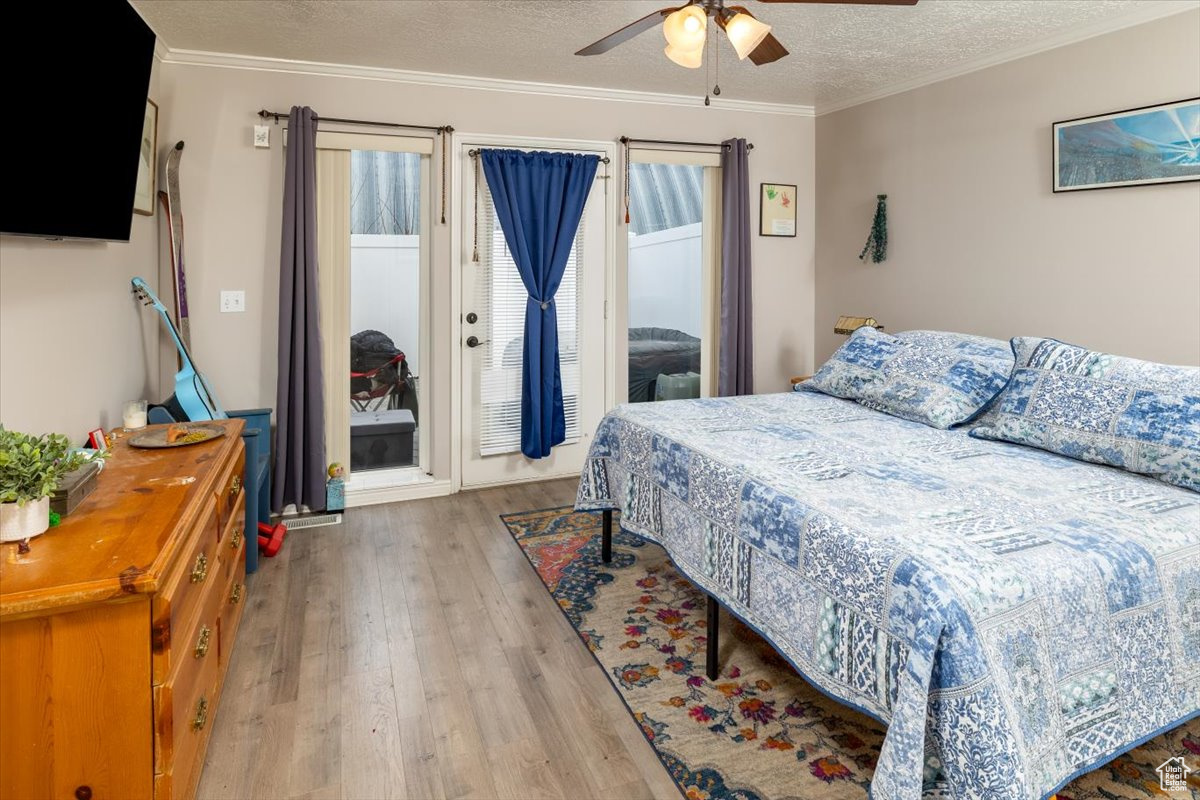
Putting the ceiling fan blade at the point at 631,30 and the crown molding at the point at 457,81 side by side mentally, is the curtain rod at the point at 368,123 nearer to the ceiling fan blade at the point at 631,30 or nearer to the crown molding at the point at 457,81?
the crown molding at the point at 457,81

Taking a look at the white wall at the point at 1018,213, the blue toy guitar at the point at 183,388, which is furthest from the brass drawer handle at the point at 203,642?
the white wall at the point at 1018,213

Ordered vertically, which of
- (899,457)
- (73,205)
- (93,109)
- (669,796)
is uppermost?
(93,109)

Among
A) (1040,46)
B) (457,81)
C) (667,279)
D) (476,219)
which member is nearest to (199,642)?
(476,219)

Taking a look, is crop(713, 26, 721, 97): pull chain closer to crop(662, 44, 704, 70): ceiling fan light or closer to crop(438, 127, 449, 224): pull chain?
crop(662, 44, 704, 70): ceiling fan light

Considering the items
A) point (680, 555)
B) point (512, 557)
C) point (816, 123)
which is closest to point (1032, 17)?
point (816, 123)

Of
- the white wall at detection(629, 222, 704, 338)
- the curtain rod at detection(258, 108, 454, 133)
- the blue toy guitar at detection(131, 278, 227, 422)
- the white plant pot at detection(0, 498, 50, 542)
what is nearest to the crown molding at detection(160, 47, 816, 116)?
the curtain rod at detection(258, 108, 454, 133)

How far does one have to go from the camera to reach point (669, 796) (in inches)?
68.6

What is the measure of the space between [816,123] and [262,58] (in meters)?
3.47

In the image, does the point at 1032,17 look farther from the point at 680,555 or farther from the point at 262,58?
the point at 262,58

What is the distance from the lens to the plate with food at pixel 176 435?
2283 millimetres

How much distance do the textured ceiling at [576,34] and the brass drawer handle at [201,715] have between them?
8.79 ft

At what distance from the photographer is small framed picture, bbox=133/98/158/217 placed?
10.4 feet

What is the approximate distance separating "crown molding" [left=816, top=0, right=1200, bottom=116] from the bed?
1.85m

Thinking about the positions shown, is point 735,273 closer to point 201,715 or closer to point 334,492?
point 334,492
